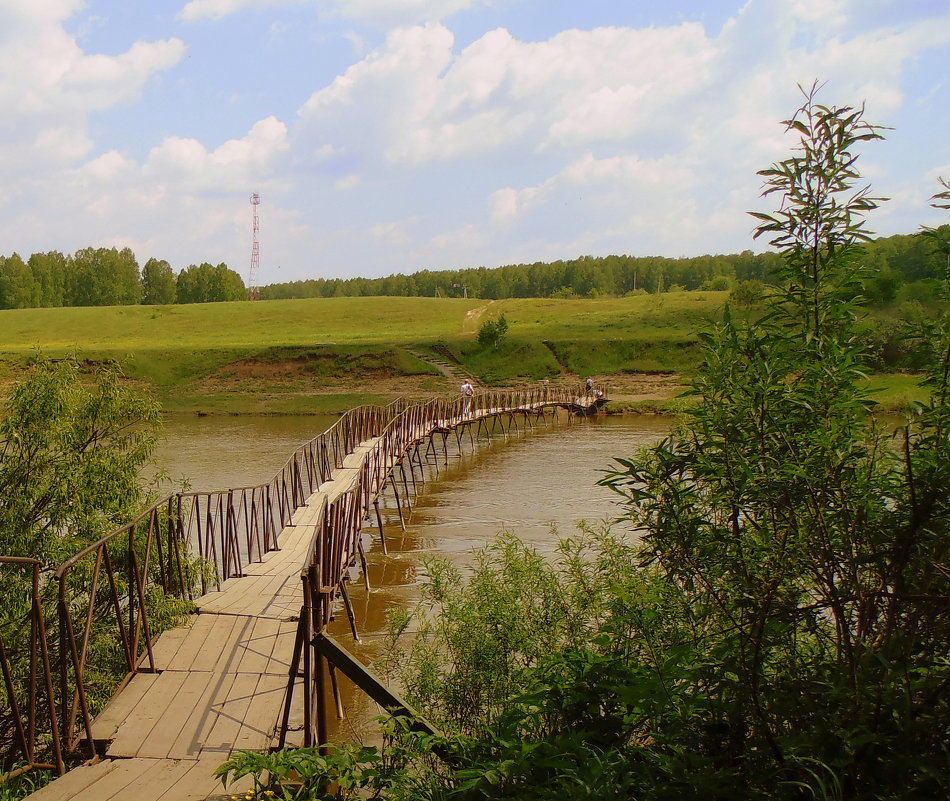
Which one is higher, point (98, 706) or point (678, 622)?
point (678, 622)

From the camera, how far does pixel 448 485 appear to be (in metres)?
26.7

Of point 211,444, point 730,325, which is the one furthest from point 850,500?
point 211,444

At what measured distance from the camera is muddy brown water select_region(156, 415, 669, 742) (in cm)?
1477

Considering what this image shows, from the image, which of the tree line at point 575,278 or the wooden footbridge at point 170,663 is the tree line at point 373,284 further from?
the wooden footbridge at point 170,663

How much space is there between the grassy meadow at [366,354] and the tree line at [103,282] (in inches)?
1351

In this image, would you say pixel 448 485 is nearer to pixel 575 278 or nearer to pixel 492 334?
pixel 492 334

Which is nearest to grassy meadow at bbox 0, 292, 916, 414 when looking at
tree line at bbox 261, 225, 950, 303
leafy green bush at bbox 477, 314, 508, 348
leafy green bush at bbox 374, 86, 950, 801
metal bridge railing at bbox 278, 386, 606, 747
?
leafy green bush at bbox 477, 314, 508, 348

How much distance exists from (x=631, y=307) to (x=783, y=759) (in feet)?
252

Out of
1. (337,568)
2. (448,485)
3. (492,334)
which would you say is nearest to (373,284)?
(492,334)

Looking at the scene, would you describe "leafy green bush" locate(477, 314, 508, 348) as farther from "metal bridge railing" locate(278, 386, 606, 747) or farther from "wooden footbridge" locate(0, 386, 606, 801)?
"wooden footbridge" locate(0, 386, 606, 801)

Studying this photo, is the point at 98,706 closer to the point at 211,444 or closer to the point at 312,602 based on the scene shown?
the point at 312,602

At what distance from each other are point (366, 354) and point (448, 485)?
30946mm

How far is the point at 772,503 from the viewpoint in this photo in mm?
3898

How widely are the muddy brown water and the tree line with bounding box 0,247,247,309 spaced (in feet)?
258
